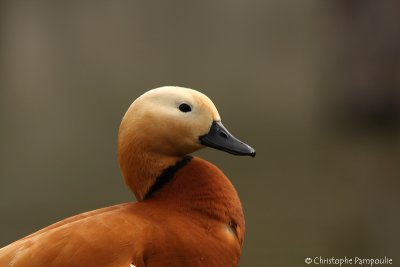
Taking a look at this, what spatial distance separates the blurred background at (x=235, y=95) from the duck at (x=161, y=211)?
2.24 meters

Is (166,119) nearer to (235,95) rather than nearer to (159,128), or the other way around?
(159,128)

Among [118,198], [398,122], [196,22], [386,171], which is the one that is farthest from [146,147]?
[196,22]

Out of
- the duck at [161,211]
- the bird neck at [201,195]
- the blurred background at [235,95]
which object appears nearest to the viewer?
the duck at [161,211]

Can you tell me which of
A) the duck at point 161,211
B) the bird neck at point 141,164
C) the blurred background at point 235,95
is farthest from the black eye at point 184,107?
the blurred background at point 235,95

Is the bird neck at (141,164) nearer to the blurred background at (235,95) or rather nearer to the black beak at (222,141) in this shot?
the black beak at (222,141)

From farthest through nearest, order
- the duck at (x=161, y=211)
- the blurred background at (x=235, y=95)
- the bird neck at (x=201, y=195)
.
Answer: the blurred background at (x=235, y=95), the bird neck at (x=201, y=195), the duck at (x=161, y=211)

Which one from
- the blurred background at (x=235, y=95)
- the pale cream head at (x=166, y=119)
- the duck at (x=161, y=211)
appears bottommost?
the blurred background at (x=235, y=95)

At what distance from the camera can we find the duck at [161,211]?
4.91 feet

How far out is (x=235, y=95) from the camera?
6.66 m

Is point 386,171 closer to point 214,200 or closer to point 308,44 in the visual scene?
point 308,44

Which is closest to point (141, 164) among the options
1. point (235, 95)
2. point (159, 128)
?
point (159, 128)

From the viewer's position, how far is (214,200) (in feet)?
5.35

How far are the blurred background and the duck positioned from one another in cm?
224

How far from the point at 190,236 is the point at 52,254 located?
0.26m
